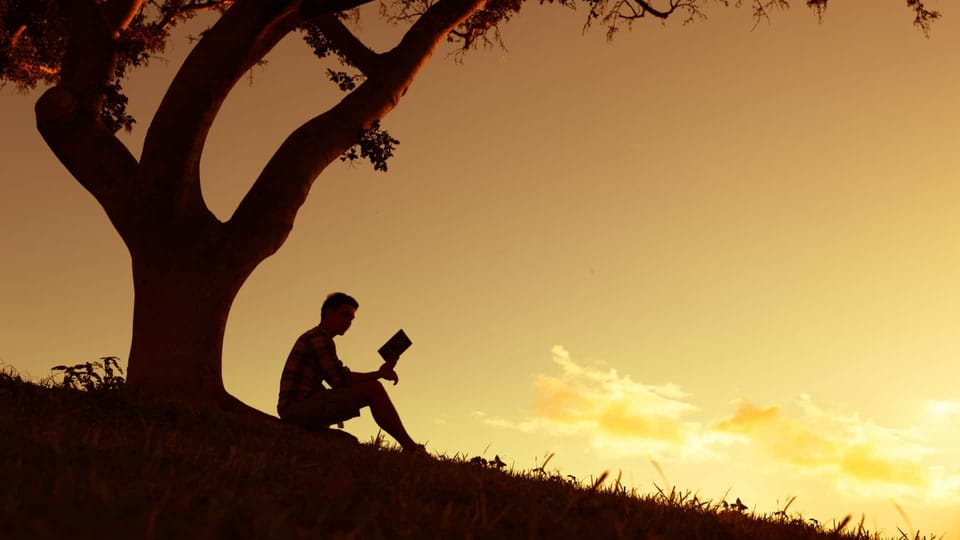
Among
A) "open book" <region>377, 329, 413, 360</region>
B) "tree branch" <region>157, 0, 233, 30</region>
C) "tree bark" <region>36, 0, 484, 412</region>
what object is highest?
"tree branch" <region>157, 0, 233, 30</region>

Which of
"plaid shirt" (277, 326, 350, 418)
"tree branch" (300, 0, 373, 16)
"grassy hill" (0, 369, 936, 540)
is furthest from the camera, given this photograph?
"tree branch" (300, 0, 373, 16)

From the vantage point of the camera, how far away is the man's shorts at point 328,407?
9891mm

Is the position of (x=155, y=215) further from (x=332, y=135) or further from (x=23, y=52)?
(x=23, y=52)

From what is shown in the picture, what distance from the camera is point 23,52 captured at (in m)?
18.4

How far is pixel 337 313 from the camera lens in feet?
33.5

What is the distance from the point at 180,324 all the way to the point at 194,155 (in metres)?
2.19

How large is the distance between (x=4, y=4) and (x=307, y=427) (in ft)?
35.8

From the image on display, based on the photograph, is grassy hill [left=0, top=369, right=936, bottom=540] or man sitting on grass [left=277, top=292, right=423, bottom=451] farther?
man sitting on grass [left=277, top=292, right=423, bottom=451]

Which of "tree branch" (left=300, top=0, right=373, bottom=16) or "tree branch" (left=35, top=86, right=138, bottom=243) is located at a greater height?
"tree branch" (left=300, top=0, right=373, bottom=16)

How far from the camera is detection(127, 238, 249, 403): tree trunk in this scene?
11.4 meters

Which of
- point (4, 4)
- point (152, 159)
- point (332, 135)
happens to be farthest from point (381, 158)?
point (4, 4)

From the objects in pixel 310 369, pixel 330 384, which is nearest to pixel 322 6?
pixel 310 369

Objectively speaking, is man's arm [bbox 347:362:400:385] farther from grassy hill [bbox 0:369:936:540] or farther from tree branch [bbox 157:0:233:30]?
tree branch [bbox 157:0:233:30]

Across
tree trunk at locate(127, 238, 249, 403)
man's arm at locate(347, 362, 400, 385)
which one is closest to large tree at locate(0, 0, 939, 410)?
tree trunk at locate(127, 238, 249, 403)
